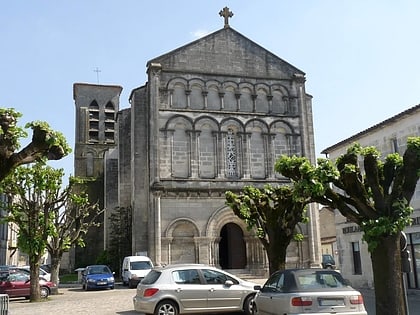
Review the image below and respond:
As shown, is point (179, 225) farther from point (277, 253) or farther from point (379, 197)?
point (379, 197)

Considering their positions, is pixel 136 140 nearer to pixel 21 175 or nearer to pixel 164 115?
pixel 164 115

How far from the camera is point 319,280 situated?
10266mm

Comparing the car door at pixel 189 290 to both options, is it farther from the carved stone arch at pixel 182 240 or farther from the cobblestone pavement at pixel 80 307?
the carved stone arch at pixel 182 240

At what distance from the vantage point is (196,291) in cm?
1352

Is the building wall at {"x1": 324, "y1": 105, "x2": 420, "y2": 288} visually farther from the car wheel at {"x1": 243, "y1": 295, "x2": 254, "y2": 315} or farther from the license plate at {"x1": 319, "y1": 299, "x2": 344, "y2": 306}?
the license plate at {"x1": 319, "y1": 299, "x2": 344, "y2": 306}

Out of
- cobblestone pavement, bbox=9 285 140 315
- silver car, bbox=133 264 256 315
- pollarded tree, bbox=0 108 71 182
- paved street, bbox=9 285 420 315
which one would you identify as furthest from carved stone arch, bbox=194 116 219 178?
pollarded tree, bbox=0 108 71 182

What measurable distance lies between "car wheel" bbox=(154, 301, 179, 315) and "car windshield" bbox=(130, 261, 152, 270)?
13.9m

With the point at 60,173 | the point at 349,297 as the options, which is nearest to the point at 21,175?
the point at 60,173

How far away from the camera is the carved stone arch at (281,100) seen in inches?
1318

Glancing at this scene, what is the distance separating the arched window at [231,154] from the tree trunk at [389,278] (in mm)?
21503

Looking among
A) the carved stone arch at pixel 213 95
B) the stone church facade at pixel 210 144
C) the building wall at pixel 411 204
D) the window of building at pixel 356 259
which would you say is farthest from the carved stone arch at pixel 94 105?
the window of building at pixel 356 259

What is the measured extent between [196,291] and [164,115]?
18719 mm

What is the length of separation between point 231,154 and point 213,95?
408cm

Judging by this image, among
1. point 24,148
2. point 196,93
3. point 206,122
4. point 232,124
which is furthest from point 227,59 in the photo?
point 24,148
